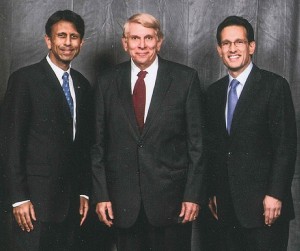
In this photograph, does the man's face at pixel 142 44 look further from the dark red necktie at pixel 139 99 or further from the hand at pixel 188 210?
the hand at pixel 188 210

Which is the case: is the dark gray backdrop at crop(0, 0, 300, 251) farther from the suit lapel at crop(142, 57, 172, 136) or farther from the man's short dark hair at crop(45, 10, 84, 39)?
the suit lapel at crop(142, 57, 172, 136)

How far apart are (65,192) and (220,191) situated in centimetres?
65

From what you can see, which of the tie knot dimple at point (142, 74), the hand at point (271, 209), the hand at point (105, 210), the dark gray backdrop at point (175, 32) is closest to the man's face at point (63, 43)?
the tie knot dimple at point (142, 74)

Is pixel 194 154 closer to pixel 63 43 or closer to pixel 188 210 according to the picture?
pixel 188 210

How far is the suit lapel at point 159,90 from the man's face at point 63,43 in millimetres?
374

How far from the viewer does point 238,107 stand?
252 cm

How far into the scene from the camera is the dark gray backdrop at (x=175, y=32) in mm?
3033

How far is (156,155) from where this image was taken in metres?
2.46

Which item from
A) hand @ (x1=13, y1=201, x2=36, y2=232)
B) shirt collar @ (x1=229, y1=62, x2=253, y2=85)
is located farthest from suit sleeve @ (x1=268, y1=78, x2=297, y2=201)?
hand @ (x1=13, y1=201, x2=36, y2=232)

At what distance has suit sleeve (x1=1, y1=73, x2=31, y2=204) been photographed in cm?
242

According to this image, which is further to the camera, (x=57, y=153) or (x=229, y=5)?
(x=229, y=5)

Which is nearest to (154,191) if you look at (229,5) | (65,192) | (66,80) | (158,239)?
(158,239)

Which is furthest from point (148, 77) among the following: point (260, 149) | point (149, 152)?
point (260, 149)

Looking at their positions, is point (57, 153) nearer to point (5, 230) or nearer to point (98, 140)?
point (98, 140)
